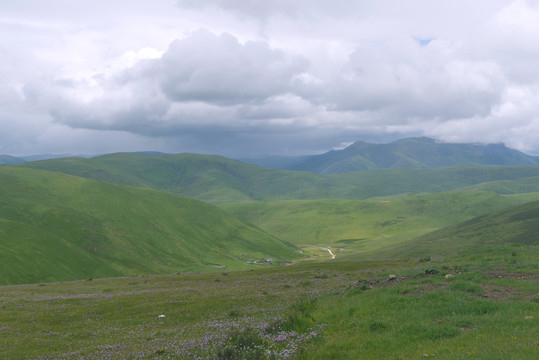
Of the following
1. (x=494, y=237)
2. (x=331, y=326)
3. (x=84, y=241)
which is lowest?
(x=84, y=241)

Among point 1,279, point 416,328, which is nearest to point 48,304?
point 416,328

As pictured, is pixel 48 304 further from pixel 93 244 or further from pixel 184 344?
pixel 93 244

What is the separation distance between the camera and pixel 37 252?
328 feet

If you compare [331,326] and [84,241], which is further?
[84,241]

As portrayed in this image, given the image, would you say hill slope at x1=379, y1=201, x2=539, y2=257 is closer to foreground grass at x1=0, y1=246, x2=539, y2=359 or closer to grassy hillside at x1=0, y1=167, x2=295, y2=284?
foreground grass at x1=0, y1=246, x2=539, y2=359

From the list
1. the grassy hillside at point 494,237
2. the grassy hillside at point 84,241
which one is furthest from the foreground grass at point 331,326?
the grassy hillside at point 494,237

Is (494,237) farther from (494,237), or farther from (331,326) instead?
(331,326)

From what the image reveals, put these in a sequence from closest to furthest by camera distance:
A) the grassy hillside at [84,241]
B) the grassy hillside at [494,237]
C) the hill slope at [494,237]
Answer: the grassy hillside at [84,241], the hill slope at [494,237], the grassy hillside at [494,237]

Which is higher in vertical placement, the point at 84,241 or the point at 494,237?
the point at 494,237

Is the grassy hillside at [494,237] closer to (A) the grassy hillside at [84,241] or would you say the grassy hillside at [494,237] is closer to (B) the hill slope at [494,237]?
(B) the hill slope at [494,237]

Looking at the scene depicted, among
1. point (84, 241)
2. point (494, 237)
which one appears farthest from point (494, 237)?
point (84, 241)

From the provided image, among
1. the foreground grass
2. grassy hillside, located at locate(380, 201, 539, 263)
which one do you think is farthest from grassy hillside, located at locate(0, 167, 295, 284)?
grassy hillside, located at locate(380, 201, 539, 263)

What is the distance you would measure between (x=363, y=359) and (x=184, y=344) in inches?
344

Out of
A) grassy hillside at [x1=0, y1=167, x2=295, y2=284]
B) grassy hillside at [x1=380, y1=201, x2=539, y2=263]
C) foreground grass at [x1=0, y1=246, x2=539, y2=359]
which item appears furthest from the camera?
grassy hillside at [x1=380, y1=201, x2=539, y2=263]
